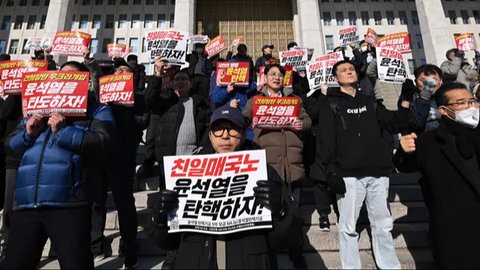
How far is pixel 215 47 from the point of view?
852cm

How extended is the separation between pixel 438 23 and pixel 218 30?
18720mm

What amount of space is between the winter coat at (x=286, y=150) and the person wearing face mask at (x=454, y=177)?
1.44 metres

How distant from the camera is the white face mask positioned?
8.48 ft

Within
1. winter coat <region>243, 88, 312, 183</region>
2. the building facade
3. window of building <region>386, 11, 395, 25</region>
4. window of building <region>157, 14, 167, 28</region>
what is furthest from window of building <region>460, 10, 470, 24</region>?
winter coat <region>243, 88, 312, 183</region>

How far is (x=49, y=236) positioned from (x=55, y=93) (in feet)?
3.99

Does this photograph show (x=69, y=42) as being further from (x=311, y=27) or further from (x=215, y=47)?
(x=311, y=27)

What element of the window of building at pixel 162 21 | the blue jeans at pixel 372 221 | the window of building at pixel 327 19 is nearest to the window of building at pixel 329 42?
the window of building at pixel 327 19

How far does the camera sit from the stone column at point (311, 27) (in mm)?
20000

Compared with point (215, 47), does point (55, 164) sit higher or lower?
lower

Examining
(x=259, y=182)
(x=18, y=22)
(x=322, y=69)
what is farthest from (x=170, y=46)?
(x=18, y=22)

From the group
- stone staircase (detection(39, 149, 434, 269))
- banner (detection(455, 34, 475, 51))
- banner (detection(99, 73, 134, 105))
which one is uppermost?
banner (detection(455, 34, 475, 51))

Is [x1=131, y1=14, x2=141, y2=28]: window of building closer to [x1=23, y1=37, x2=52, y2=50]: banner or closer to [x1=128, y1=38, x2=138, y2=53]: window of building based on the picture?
[x1=128, y1=38, x2=138, y2=53]: window of building

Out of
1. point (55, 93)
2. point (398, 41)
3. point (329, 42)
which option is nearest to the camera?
point (55, 93)

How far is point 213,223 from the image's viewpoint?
1.95 m
